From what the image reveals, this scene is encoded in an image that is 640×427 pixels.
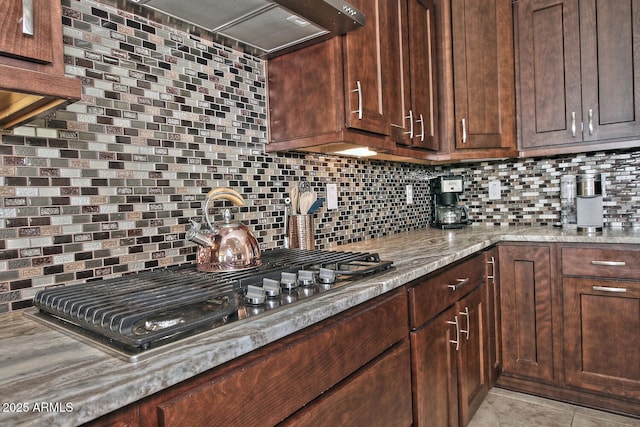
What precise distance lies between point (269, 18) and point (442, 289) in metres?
1.19

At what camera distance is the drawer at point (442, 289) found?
55.0 inches

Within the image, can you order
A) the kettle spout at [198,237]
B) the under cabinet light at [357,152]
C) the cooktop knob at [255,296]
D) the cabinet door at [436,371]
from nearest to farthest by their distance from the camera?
the cooktop knob at [255,296]
the kettle spout at [198,237]
the cabinet door at [436,371]
the under cabinet light at [357,152]

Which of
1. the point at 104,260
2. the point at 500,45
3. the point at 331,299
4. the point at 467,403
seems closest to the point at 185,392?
the point at 331,299

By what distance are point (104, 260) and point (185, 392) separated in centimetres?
67

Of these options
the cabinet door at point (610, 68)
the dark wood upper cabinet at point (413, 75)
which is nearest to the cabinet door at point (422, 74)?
the dark wood upper cabinet at point (413, 75)

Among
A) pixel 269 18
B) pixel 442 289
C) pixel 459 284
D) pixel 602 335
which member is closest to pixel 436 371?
pixel 442 289

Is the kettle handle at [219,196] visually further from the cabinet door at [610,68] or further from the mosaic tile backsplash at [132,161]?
the cabinet door at [610,68]

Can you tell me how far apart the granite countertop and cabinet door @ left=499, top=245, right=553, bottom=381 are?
4.87ft

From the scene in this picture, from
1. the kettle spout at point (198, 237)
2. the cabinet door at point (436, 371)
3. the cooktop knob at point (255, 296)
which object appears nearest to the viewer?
the cooktop knob at point (255, 296)

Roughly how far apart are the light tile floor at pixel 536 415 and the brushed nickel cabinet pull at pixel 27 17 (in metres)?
2.27

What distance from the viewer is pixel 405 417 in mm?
1323

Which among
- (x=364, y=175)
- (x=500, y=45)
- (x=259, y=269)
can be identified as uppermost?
(x=500, y=45)

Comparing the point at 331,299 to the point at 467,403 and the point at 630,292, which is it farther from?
the point at 630,292

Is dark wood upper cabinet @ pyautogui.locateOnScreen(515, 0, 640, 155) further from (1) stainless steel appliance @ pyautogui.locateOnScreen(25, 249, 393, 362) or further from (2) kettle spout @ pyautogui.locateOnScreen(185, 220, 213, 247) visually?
(2) kettle spout @ pyautogui.locateOnScreen(185, 220, 213, 247)
